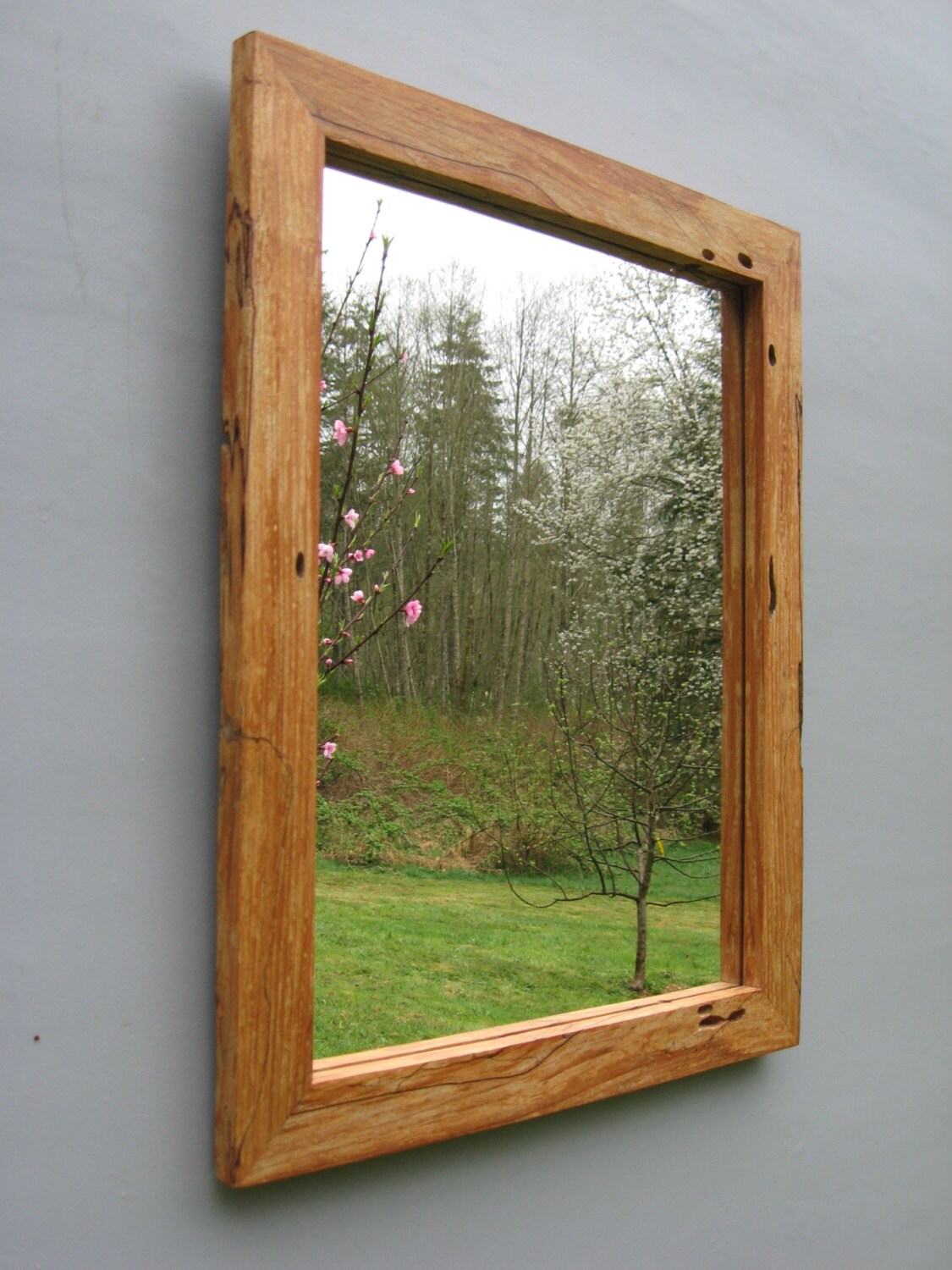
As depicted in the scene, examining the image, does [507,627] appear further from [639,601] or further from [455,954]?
[455,954]

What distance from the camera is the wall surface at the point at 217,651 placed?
3.39 ft

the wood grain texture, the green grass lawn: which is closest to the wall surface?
the wood grain texture

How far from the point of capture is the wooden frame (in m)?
1.11

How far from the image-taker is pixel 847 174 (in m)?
1.92

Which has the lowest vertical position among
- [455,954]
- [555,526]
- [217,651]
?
[455,954]

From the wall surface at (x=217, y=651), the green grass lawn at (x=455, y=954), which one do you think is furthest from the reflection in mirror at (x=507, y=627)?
the wall surface at (x=217, y=651)

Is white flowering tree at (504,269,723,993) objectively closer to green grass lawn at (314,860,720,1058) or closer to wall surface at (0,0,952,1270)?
green grass lawn at (314,860,720,1058)

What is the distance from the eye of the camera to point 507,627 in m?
1.43

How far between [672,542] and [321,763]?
67 cm

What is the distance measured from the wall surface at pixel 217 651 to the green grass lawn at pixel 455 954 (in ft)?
0.46

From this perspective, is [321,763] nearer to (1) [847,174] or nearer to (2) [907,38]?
(1) [847,174]

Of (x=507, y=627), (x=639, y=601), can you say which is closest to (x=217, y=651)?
(x=507, y=627)

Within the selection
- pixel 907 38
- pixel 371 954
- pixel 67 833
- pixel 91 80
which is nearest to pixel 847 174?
pixel 907 38

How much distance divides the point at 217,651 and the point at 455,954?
0.47 metres
